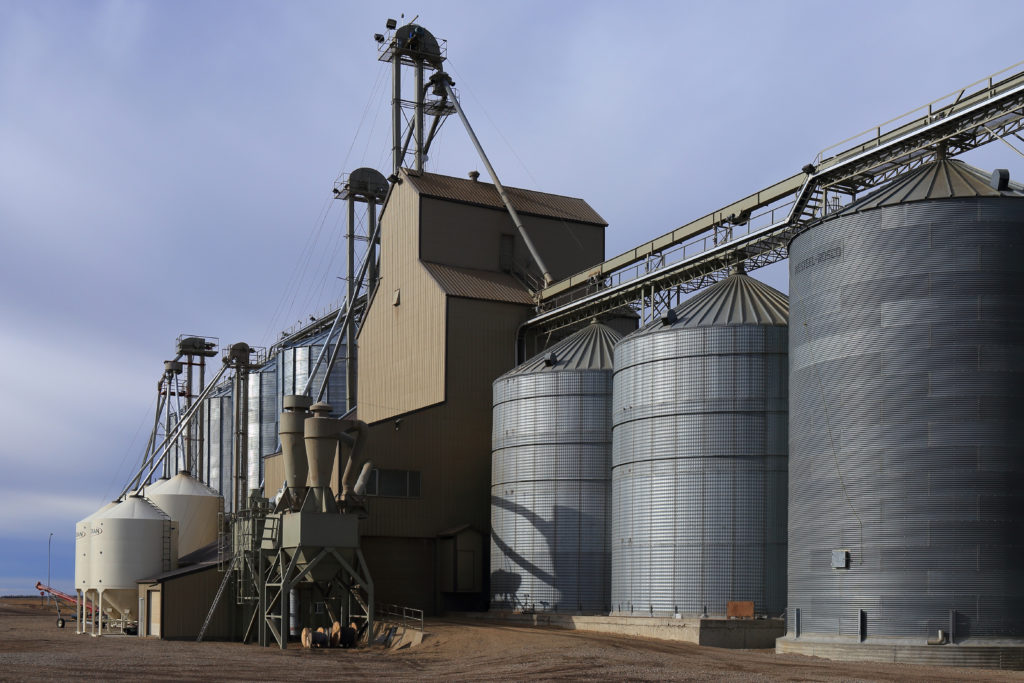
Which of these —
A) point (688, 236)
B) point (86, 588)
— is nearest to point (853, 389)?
point (688, 236)

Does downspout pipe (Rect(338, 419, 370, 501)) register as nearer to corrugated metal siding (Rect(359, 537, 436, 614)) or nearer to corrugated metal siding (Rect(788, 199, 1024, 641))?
corrugated metal siding (Rect(359, 537, 436, 614))

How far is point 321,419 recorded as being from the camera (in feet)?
169

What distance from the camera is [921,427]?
36.7m

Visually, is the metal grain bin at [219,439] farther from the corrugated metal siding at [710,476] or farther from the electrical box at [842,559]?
the electrical box at [842,559]

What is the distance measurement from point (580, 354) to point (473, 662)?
22070 millimetres

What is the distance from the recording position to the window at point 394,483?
196 ft

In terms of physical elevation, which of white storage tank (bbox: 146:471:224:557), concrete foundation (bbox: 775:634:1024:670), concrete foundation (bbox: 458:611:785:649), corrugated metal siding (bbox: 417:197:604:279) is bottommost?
concrete foundation (bbox: 458:611:785:649)

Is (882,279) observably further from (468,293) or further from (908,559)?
(468,293)

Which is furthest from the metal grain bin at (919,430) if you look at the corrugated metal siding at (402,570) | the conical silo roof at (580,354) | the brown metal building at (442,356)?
the brown metal building at (442,356)

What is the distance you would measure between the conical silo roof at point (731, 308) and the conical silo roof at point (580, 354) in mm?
5837

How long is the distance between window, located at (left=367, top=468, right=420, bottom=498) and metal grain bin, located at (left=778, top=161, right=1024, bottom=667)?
24548 mm

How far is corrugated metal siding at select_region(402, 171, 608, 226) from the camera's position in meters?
68.4

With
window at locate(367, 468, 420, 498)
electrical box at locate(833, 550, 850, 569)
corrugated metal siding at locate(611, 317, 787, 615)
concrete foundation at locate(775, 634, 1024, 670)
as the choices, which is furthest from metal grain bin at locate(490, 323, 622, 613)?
concrete foundation at locate(775, 634, 1024, 670)

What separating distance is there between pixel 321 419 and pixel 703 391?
15.5 meters
